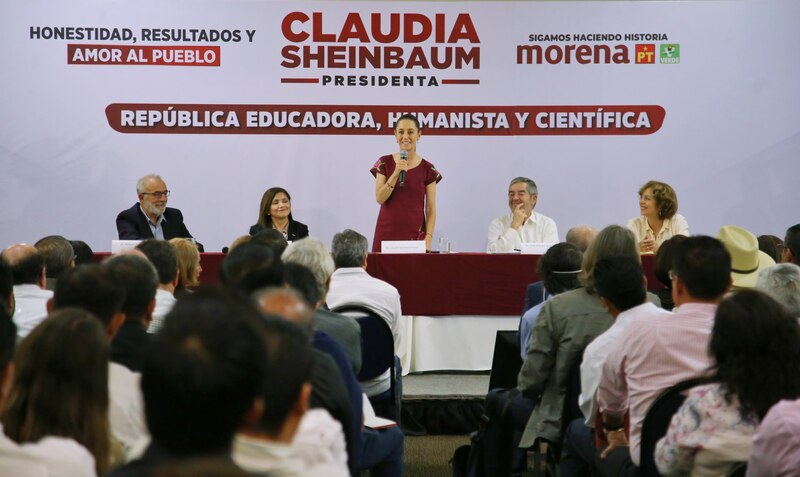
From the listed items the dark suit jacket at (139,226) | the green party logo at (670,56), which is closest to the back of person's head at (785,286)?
the dark suit jacket at (139,226)

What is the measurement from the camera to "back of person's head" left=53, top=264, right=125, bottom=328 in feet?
7.27

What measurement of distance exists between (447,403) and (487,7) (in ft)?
11.9

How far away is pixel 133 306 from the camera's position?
243 cm

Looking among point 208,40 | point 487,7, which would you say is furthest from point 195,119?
point 487,7

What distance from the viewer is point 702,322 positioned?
2338mm

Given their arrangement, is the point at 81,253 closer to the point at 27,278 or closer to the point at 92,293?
the point at 27,278

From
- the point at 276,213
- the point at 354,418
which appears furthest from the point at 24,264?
the point at 276,213

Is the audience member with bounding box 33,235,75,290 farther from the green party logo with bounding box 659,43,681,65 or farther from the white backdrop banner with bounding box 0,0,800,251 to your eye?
the green party logo with bounding box 659,43,681,65

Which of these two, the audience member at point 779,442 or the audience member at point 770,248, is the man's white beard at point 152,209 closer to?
the audience member at point 770,248

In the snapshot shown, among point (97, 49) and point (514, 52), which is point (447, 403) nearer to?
point (514, 52)

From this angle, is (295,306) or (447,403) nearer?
(295,306)

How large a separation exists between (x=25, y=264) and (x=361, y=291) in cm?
118

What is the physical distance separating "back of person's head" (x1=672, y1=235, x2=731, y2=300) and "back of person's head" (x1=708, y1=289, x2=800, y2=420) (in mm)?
434

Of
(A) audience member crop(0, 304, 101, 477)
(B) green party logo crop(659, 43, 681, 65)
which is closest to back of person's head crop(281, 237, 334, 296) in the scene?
(A) audience member crop(0, 304, 101, 477)
